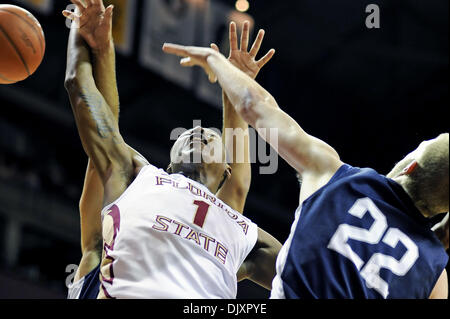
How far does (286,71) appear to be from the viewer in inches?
422

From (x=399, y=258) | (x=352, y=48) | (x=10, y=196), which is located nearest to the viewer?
(x=399, y=258)

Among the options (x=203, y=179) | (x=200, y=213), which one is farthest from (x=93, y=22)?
(x=200, y=213)

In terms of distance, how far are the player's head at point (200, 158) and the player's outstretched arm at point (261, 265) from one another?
0.40 m

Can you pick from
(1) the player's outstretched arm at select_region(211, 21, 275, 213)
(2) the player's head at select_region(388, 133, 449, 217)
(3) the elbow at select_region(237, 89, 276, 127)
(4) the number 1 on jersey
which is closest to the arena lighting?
(1) the player's outstretched arm at select_region(211, 21, 275, 213)

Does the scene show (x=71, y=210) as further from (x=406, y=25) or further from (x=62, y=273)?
(x=406, y=25)

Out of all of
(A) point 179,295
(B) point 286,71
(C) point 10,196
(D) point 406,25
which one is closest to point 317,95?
(B) point 286,71

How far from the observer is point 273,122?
2322 millimetres

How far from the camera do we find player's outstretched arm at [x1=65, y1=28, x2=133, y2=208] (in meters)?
2.94

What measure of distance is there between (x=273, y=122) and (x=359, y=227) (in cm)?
50

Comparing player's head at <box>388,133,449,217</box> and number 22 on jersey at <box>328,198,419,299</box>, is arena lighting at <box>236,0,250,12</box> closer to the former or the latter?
player's head at <box>388,133,449,217</box>

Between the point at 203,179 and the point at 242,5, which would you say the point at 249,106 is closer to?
the point at 203,179

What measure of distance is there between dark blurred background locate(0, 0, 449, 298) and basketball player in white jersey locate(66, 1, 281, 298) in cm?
501

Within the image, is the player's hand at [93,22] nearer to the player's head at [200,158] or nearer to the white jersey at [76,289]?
the player's head at [200,158]

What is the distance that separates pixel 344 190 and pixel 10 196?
7.95 metres
